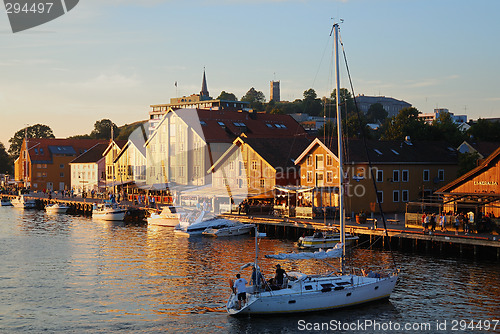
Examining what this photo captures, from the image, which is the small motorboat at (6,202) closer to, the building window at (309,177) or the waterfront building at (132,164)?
the waterfront building at (132,164)

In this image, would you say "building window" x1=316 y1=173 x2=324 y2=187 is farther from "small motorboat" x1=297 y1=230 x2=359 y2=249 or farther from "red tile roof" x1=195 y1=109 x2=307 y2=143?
"red tile roof" x1=195 y1=109 x2=307 y2=143

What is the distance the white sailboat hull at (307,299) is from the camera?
32.8 m

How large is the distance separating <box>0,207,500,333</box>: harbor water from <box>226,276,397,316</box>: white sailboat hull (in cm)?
47

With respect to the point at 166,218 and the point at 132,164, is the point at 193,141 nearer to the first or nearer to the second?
the point at 132,164

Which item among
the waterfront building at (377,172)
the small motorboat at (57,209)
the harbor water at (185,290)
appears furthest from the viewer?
the small motorboat at (57,209)

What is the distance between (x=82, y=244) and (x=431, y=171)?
4272 cm

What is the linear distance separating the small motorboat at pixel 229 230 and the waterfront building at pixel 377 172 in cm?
951

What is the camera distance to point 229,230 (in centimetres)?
6644

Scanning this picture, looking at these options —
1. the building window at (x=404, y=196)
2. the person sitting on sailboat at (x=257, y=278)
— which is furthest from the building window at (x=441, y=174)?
the person sitting on sailboat at (x=257, y=278)

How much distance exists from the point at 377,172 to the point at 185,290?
38.3 meters

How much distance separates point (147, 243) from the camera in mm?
62250

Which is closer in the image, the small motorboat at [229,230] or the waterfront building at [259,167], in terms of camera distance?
the small motorboat at [229,230]

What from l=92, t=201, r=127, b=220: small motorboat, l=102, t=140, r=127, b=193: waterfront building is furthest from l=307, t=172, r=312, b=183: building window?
l=102, t=140, r=127, b=193: waterfront building

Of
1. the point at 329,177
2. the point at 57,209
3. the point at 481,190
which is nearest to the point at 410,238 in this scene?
the point at 481,190
